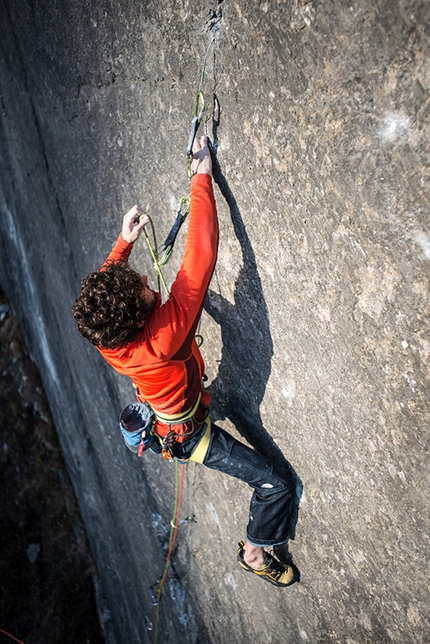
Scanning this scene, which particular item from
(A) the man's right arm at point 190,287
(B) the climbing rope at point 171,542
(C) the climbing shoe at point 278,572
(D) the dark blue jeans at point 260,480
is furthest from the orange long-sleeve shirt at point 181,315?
(B) the climbing rope at point 171,542

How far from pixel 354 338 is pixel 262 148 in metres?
0.71

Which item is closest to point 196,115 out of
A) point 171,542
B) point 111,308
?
point 111,308

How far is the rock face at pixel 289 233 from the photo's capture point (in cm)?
138

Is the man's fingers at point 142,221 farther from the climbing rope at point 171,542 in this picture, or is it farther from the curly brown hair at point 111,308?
the climbing rope at point 171,542

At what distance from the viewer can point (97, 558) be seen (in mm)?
4812

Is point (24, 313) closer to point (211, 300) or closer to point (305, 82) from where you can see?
point (211, 300)

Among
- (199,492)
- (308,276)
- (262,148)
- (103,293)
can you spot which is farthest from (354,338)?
(199,492)

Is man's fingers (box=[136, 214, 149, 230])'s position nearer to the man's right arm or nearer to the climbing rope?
the man's right arm

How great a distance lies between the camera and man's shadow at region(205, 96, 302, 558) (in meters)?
1.96

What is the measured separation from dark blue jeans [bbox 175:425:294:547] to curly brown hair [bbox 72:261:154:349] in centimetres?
77

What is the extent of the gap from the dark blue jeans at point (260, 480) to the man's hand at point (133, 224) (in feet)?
2.98

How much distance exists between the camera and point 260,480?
2191 mm

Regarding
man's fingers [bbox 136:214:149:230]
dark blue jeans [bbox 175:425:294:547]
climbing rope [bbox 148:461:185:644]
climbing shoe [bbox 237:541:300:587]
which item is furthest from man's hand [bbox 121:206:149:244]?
climbing shoe [bbox 237:541:300:587]

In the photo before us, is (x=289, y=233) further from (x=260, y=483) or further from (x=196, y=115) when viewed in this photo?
(x=260, y=483)
